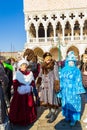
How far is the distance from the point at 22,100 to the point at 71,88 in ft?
3.63

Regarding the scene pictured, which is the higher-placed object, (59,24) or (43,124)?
(59,24)

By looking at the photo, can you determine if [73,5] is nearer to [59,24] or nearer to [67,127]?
[59,24]

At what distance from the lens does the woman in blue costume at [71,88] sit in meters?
6.18

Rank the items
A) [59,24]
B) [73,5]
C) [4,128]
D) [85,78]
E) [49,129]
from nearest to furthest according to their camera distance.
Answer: [4,128]
[49,129]
[85,78]
[73,5]
[59,24]

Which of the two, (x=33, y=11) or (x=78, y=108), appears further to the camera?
(x=33, y=11)

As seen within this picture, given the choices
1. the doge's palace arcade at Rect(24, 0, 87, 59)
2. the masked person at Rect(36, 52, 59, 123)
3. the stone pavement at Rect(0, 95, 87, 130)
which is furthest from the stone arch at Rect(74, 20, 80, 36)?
the masked person at Rect(36, 52, 59, 123)

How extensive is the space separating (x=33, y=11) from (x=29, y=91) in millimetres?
30325

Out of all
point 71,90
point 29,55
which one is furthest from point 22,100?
point 29,55

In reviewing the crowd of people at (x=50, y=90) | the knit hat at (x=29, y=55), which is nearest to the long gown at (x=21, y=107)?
the crowd of people at (x=50, y=90)

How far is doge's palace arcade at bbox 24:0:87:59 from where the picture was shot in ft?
115

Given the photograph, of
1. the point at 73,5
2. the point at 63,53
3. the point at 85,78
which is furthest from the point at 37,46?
the point at 85,78

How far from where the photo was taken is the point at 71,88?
6.22m

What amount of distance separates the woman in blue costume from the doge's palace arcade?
2841 centimetres

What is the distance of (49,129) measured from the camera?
19.9ft
